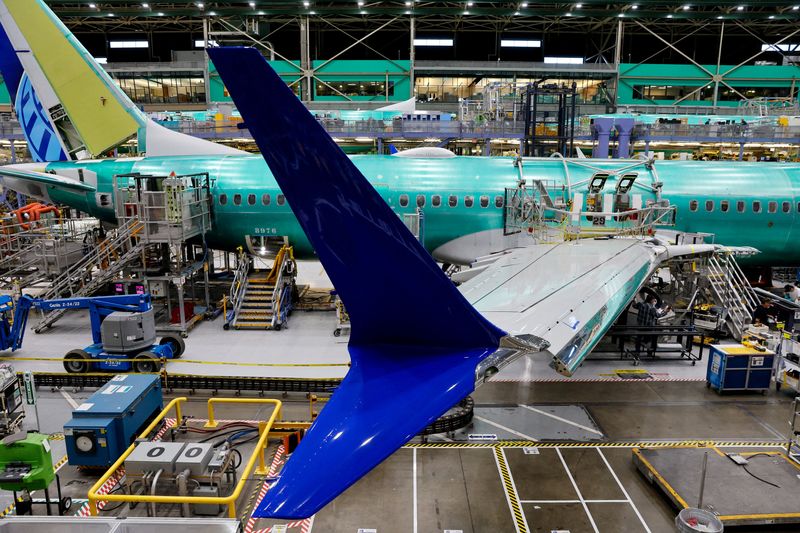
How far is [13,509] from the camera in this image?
1093 centimetres

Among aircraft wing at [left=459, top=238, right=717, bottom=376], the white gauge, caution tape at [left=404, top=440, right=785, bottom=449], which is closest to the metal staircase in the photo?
Answer: the white gauge

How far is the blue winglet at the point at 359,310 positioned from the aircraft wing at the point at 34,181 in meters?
20.3

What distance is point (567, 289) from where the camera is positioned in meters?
10.3

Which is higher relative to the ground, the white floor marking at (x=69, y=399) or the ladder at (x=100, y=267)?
the ladder at (x=100, y=267)

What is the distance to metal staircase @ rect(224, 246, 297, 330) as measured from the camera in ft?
70.4

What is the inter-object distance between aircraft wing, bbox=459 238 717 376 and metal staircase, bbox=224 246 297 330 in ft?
32.9

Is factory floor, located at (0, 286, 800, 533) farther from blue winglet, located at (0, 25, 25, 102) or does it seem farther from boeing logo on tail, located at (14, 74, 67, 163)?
blue winglet, located at (0, 25, 25, 102)

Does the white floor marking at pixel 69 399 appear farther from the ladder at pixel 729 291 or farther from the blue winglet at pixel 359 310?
the ladder at pixel 729 291

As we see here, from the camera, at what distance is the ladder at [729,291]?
713 inches

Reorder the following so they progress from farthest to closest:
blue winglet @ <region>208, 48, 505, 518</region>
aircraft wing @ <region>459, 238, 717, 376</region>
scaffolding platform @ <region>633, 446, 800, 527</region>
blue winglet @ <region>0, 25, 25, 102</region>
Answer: blue winglet @ <region>0, 25, 25, 102</region>, scaffolding platform @ <region>633, 446, 800, 527</region>, aircraft wing @ <region>459, 238, 717, 376</region>, blue winglet @ <region>208, 48, 505, 518</region>

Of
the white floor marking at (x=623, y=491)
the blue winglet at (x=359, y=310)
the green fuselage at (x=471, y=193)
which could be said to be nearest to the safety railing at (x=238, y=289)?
the green fuselage at (x=471, y=193)

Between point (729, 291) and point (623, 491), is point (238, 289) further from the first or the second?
point (729, 291)

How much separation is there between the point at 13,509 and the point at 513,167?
18871 millimetres

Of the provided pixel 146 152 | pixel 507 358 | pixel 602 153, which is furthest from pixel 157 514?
pixel 602 153
